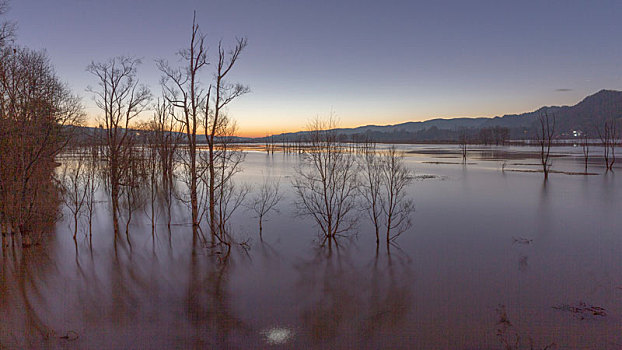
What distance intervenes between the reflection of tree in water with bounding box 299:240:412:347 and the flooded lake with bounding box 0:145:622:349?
1.5 inches

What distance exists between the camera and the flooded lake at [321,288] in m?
6.67

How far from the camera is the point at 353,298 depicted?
27.1 ft

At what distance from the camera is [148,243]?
42.4 ft

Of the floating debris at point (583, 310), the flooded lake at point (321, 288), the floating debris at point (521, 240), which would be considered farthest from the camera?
the floating debris at point (521, 240)

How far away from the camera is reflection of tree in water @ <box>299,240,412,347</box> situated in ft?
22.4

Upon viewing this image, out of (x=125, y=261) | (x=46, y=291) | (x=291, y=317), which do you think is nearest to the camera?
(x=291, y=317)

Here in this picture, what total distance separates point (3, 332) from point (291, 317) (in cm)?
543

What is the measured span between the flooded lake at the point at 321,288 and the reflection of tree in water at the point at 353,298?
0.04 metres

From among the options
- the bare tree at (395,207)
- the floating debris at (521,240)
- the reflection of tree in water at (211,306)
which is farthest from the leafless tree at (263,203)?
the floating debris at (521,240)

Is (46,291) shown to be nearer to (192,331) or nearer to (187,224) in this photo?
(192,331)

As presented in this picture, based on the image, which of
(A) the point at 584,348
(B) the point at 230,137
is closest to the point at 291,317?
(A) the point at 584,348

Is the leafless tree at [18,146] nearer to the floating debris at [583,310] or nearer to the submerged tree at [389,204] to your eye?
the submerged tree at [389,204]

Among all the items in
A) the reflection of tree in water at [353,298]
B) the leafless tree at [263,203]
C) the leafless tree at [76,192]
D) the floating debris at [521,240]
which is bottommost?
the reflection of tree in water at [353,298]

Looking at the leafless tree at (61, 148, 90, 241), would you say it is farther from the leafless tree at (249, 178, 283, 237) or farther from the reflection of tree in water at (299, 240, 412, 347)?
the reflection of tree in water at (299, 240, 412, 347)
